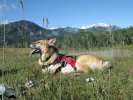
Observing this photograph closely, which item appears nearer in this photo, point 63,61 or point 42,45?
point 63,61

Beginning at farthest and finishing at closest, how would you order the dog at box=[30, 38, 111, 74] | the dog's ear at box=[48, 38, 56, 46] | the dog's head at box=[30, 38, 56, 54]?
the dog's head at box=[30, 38, 56, 54], the dog's ear at box=[48, 38, 56, 46], the dog at box=[30, 38, 111, 74]

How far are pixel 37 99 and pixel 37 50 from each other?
8.72 meters

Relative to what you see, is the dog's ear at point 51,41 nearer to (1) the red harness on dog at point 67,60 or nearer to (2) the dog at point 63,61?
(2) the dog at point 63,61

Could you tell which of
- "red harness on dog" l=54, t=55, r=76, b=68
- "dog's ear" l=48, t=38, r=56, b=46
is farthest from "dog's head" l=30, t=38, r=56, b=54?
"red harness on dog" l=54, t=55, r=76, b=68

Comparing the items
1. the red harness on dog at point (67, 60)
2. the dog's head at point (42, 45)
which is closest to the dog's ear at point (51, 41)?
the dog's head at point (42, 45)

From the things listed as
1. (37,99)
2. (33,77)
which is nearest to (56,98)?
(37,99)

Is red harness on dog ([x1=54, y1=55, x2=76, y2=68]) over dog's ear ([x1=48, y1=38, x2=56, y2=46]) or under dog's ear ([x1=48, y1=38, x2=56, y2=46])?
under

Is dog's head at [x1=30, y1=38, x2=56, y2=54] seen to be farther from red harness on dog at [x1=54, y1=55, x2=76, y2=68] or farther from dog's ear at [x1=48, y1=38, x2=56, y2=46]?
red harness on dog at [x1=54, y1=55, x2=76, y2=68]

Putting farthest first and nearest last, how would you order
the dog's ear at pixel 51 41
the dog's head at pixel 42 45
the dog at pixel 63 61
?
the dog's head at pixel 42 45 < the dog's ear at pixel 51 41 < the dog at pixel 63 61

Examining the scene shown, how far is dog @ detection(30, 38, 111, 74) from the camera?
40.7ft

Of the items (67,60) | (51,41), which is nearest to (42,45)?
(51,41)

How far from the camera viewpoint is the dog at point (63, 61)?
40.7 ft

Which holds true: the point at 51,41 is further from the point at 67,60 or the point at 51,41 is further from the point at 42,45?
the point at 67,60

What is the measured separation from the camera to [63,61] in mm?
12414
